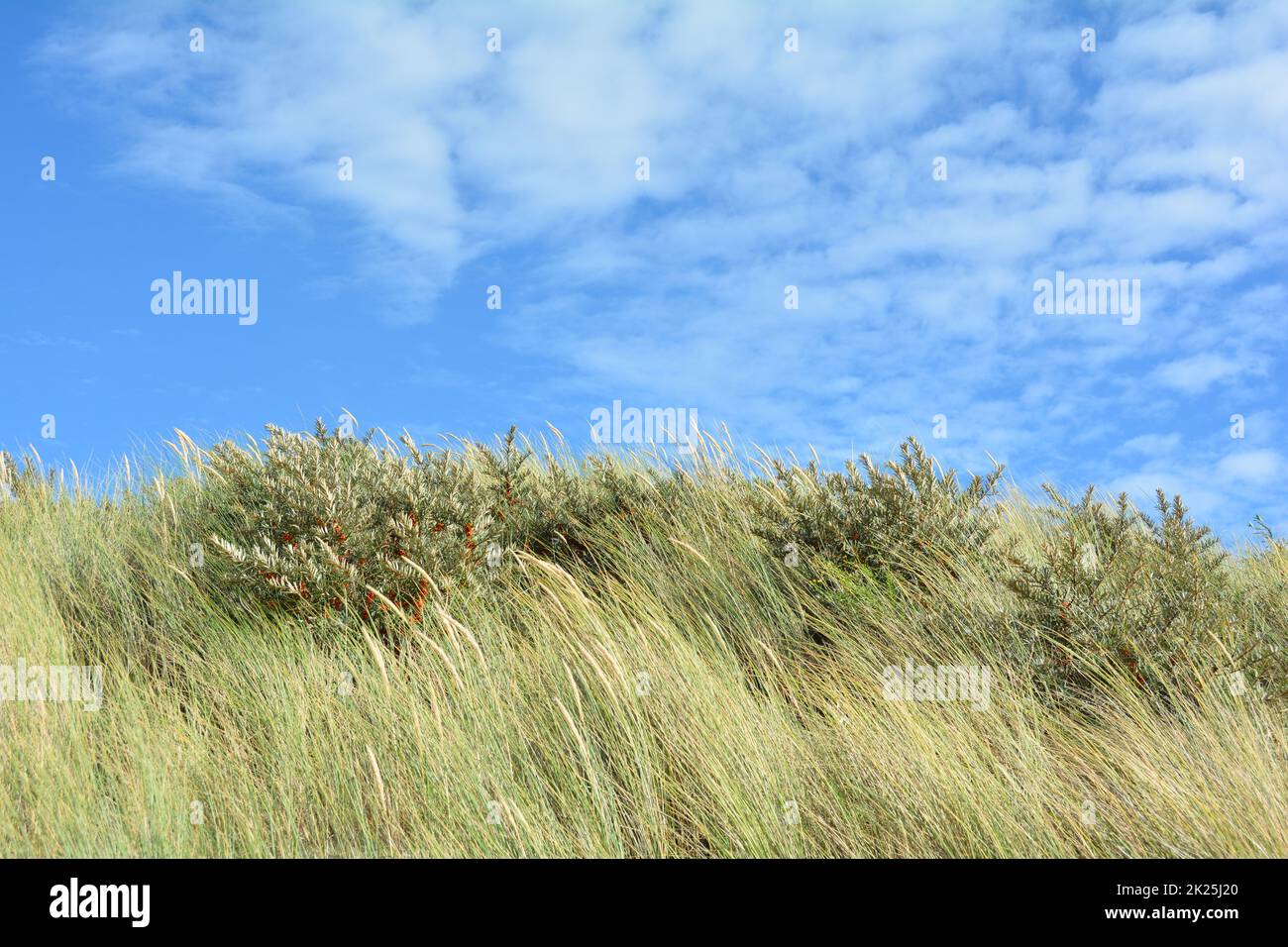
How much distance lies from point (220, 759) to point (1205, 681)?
14.4 ft

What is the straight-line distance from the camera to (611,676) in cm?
402

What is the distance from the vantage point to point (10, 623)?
16.2 ft

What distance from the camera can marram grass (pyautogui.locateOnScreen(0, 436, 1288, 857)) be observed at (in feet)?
10.6
